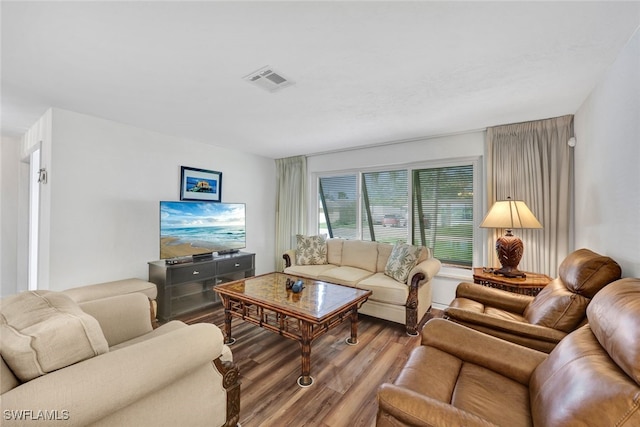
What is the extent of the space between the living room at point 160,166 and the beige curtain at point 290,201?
17.4 inches

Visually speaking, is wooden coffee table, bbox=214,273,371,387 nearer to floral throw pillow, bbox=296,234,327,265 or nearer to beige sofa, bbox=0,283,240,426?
beige sofa, bbox=0,283,240,426

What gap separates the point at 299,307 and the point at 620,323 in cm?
183

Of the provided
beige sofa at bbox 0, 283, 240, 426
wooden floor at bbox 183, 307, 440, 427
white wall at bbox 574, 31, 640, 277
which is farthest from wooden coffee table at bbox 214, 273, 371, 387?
white wall at bbox 574, 31, 640, 277

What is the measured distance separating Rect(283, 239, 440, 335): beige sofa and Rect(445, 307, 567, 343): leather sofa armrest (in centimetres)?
104

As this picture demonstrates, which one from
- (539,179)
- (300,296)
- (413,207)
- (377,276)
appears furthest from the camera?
(413,207)

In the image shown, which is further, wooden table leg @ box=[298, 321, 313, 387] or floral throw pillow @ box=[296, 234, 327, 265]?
floral throw pillow @ box=[296, 234, 327, 265]

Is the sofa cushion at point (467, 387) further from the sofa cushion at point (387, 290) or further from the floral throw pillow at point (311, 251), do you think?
the floral throw pillow at point (311, 251)

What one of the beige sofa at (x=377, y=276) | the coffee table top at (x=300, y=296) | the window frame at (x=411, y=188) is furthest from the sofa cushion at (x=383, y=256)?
the coffee table top at (x=300, y=296)

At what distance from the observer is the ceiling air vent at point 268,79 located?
6.51ft

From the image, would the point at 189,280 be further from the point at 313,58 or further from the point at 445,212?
the point at 445,212

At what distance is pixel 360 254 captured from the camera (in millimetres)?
3979

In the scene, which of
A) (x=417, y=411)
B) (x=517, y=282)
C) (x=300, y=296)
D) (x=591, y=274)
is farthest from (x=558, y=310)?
(x=300, y=296)

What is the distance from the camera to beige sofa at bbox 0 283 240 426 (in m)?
0.86
